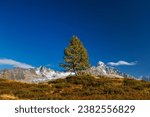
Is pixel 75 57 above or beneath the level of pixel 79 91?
above

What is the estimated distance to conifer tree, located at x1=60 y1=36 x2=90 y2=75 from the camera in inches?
3226

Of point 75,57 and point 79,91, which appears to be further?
point 75,57

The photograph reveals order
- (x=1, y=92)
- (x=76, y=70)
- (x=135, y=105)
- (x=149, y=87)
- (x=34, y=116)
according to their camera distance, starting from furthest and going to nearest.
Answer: (x=76, y=70), (x=149, y=87), (x=1, y=92), (x=135, y=105), (x=34, y=116)

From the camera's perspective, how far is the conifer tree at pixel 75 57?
81.9 m

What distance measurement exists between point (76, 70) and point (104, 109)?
68879 mm

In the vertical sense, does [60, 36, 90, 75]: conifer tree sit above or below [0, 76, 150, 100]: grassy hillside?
above

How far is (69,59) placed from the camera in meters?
83.0

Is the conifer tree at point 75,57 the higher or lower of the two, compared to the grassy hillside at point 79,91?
higher

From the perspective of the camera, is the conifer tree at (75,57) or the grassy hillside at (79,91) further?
the conifer tree at (75,57)

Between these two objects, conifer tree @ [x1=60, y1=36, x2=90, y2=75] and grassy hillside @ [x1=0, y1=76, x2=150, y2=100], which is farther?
conifer tree @ [x1=60, y1=36, x2=90, y2=75]

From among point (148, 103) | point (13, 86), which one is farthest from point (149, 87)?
point (148, 103)

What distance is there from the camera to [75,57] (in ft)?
269

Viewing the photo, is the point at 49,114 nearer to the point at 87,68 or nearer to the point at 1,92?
the point at 1,92

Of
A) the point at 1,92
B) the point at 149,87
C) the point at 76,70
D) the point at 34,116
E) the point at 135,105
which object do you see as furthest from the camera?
the point at 76,70
